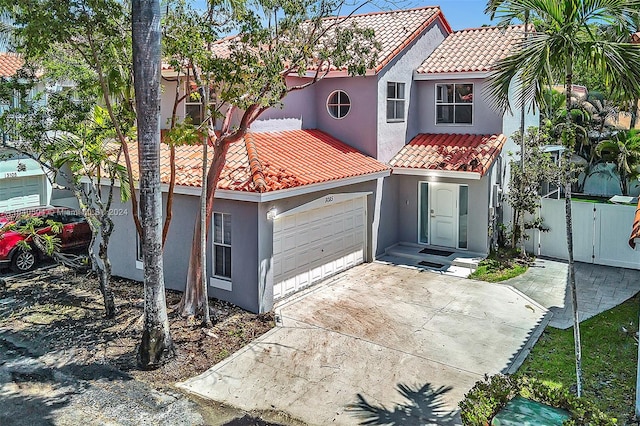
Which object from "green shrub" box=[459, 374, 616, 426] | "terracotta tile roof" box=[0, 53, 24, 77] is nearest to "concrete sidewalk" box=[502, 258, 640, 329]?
"green shrub" box=[459, 374, 616, 426]

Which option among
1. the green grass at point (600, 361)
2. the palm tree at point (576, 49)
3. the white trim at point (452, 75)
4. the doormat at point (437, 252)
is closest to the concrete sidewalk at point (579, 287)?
the green grass at point (600, 361)

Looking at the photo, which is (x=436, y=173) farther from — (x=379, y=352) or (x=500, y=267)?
(x=379, y=352)

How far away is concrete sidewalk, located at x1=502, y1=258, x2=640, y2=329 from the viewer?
46.3ft

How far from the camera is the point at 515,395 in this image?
26.7ft

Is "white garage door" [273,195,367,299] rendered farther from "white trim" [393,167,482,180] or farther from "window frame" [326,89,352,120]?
"window frame" [326,89,352,120]

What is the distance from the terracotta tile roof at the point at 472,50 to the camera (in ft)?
63.5

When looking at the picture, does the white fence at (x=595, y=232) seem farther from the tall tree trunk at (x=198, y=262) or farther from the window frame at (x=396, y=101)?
the tall tree trunk at (x=198, y=262)

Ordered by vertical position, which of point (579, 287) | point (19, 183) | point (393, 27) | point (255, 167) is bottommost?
point (579, 287)

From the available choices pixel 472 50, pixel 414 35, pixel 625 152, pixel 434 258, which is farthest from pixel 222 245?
pixel 625 152

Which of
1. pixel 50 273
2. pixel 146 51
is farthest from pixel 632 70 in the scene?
pixel 50 273

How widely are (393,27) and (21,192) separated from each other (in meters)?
17.4

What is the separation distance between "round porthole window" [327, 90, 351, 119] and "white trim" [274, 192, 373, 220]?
3.19 m

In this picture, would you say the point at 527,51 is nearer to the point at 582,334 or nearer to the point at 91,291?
the point at 582,334

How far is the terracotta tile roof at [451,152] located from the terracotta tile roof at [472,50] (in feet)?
7.68
